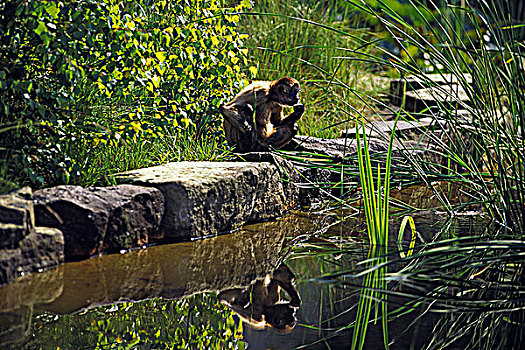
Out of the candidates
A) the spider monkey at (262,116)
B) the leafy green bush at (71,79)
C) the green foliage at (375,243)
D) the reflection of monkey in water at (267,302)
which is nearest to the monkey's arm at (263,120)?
the spider monkey at (262,116)

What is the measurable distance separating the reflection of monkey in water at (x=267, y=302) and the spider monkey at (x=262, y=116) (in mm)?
1513

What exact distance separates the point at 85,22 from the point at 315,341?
72.8 inches

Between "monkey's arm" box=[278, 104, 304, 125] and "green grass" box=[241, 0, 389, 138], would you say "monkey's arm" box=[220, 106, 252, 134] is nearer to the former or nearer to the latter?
"monkey's arm" box=[278, 104, 304, 125]

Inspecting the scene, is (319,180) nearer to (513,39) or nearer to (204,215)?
(204,215)

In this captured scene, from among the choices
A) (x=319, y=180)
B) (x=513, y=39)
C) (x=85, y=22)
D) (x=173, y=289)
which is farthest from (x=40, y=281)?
(x=319, y=180)

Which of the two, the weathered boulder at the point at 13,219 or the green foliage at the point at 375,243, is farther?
the weathered boulder at the point at 13,219

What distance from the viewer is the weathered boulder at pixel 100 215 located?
2.64 metres

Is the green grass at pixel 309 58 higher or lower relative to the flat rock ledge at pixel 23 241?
higher

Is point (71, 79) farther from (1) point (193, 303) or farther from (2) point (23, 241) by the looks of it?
(1) point (193, 303)

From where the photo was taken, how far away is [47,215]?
8.57 ft

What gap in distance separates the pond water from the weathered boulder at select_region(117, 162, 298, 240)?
0.49 feet

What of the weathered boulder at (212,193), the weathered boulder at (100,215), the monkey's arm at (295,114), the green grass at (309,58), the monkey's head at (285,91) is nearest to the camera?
the weathered boulder at (100,215)

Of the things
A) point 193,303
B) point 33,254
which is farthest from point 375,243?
point 33,254

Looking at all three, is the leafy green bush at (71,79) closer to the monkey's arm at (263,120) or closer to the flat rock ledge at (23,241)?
the flat rock ledge at (23,241)
